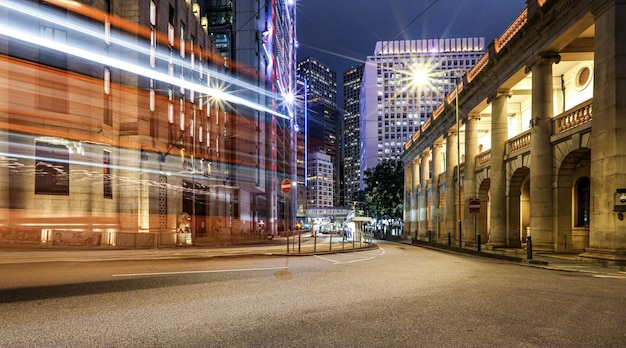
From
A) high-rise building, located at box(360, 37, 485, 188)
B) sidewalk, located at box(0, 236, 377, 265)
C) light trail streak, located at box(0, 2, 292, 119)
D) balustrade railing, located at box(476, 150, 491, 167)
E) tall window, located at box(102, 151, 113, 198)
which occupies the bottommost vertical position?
sidewalk, located at box(0, 236, 377, 265)

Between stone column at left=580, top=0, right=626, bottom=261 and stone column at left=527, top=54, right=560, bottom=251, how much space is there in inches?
172

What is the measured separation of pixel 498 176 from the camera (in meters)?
27.7

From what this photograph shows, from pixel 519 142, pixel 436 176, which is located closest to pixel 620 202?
pixel 519 142

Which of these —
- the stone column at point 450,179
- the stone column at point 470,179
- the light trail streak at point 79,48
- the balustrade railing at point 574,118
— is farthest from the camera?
the stone column at point 450,179

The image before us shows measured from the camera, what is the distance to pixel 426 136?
4900 centimetres

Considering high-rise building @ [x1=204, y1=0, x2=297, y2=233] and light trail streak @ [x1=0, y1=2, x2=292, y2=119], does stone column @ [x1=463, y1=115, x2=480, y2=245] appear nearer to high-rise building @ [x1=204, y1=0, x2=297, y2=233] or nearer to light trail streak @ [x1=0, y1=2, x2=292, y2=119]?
light trail streak @ [x1=0, y1=2, x2=292, y2=119]

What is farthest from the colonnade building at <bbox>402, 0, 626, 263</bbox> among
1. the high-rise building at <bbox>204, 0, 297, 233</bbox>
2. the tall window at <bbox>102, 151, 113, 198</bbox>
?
the high-rise building at <bbox>204, 0, 297, 233</bbox>

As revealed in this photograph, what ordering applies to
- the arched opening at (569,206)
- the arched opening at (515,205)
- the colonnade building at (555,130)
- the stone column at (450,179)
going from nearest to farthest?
the colonnade building at (555,130) → the arched opening at (569,206) → the arched opening at (515,205) → the stone column at (450,179)

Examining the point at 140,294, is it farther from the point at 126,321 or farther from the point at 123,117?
the point at 123,117

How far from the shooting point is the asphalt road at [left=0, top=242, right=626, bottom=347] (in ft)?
16.8

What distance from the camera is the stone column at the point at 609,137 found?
1534 centimetres

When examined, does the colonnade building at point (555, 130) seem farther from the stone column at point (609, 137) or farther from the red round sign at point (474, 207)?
the red round sign at point (474, 207)

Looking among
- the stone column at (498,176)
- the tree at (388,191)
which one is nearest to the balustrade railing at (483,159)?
the stone column at (498,176)

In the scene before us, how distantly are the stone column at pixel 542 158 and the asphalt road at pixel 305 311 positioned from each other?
36.0 ft
